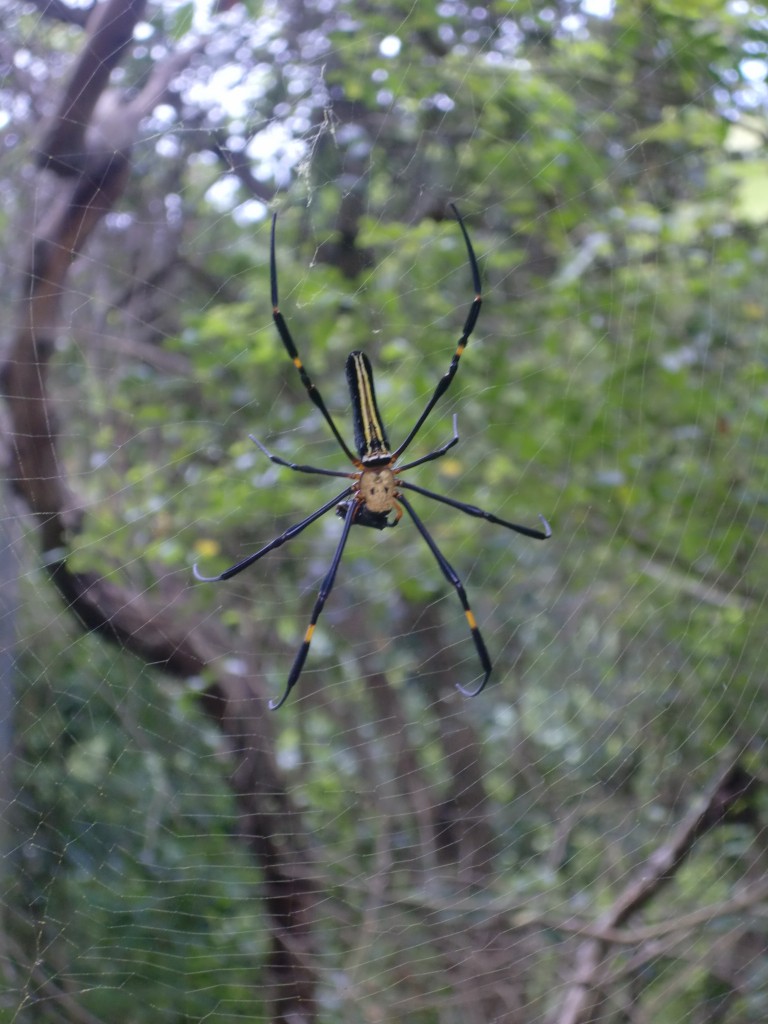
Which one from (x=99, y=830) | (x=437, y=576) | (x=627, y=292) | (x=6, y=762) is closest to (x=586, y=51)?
(x=627, y=292)

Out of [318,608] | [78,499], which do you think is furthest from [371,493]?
[78,499]

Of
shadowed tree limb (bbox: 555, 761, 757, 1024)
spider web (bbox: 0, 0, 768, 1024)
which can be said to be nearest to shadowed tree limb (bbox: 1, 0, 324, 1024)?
spider web (bbox: 0, 0, 768, 1024)

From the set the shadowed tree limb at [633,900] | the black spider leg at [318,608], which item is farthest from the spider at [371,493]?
the shadowed tree limb at [633,900]

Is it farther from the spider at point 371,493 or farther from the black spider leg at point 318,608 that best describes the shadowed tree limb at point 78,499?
the spider at point 371,493

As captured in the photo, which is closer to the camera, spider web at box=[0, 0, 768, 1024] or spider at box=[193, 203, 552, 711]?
spider at box=[193, 203, 552, 711]

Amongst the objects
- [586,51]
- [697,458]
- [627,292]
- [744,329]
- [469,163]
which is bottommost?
[697,458]

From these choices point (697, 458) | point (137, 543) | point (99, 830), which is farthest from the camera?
point (697, 458)

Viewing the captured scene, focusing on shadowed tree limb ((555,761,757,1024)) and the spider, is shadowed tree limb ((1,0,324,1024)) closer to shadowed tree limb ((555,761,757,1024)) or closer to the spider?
the spider

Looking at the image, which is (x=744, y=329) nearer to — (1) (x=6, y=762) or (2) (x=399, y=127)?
(2) (x=399, y=127)

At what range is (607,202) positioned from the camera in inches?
169

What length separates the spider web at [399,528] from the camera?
3143 mm

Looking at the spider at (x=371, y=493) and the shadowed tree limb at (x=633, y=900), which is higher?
the spider at (x=371, y=493)

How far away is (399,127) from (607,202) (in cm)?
106

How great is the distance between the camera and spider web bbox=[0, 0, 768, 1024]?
3.14 metres
